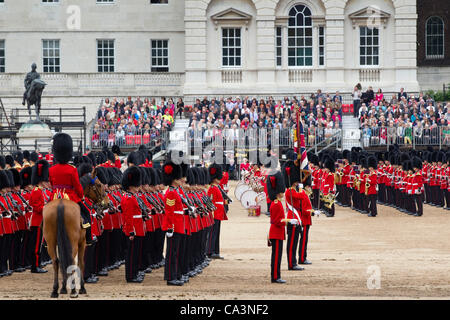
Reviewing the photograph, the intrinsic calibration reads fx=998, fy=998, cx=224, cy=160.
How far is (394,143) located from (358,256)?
21.4 metres

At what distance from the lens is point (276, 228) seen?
1445 cm

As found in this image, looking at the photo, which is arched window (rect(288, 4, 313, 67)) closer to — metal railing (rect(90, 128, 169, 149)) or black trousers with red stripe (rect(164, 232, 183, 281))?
metal railing (rect(90, 128, 169, 149))

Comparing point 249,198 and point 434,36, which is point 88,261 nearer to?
point 249,198

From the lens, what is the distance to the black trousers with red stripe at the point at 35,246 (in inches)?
623

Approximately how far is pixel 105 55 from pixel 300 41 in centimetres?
959

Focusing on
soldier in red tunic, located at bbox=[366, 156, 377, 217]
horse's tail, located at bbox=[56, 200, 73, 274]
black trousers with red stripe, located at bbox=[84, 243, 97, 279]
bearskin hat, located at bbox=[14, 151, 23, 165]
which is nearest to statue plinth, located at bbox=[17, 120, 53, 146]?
soldier in red tunic, located at bbox=[366, 156, 377, 217]

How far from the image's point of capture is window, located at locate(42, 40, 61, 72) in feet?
159

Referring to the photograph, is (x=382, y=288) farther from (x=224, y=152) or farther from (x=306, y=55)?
(x=306, y=55)

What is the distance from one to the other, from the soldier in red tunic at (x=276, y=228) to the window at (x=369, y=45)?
107 ft

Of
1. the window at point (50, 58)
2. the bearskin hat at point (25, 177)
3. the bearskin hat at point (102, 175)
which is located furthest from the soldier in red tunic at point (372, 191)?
the window at point (50, 58)

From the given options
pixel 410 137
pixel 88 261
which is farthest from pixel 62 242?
pixel 410 137

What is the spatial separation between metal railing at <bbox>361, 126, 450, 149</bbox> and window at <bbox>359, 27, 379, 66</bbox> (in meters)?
8.00

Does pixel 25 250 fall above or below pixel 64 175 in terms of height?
below

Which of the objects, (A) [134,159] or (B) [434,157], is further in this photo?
(B) [434,157]
